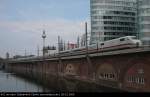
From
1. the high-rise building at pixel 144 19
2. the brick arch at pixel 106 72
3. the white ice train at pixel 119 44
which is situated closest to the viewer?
the white ice train at pixel 119 44

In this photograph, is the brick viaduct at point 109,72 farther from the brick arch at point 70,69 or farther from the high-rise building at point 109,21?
the high-rise building at point 109,21

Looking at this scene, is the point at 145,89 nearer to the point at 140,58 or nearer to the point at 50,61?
the point at 140,58

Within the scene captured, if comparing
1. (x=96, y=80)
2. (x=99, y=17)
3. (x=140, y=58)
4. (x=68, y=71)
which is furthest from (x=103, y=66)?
A: (x=99, y=17)

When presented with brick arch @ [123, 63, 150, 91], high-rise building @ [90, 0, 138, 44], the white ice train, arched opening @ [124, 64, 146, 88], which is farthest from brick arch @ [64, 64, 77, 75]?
high-rise building @ [90, 0, 138, 44]

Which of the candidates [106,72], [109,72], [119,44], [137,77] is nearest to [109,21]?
[106,72]

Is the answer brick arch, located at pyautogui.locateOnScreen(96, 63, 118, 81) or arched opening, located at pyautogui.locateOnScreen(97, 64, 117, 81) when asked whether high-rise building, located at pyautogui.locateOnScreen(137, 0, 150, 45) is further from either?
arched opening, located at pyautogui.locateOnScreen(97, 64, 117, 81)

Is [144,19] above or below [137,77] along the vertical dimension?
above

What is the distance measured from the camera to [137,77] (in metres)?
44.7

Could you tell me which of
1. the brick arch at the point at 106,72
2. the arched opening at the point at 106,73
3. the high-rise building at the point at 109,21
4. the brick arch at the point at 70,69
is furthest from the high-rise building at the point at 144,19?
the arched opening at the point at 106,73

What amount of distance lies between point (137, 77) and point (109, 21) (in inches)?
2939

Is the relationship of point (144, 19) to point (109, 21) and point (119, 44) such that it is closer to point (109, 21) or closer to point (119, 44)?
point (109, 21)

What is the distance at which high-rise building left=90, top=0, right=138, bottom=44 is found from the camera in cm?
11788

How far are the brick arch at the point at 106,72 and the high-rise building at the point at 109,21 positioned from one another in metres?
57.2

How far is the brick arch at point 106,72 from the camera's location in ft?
176
